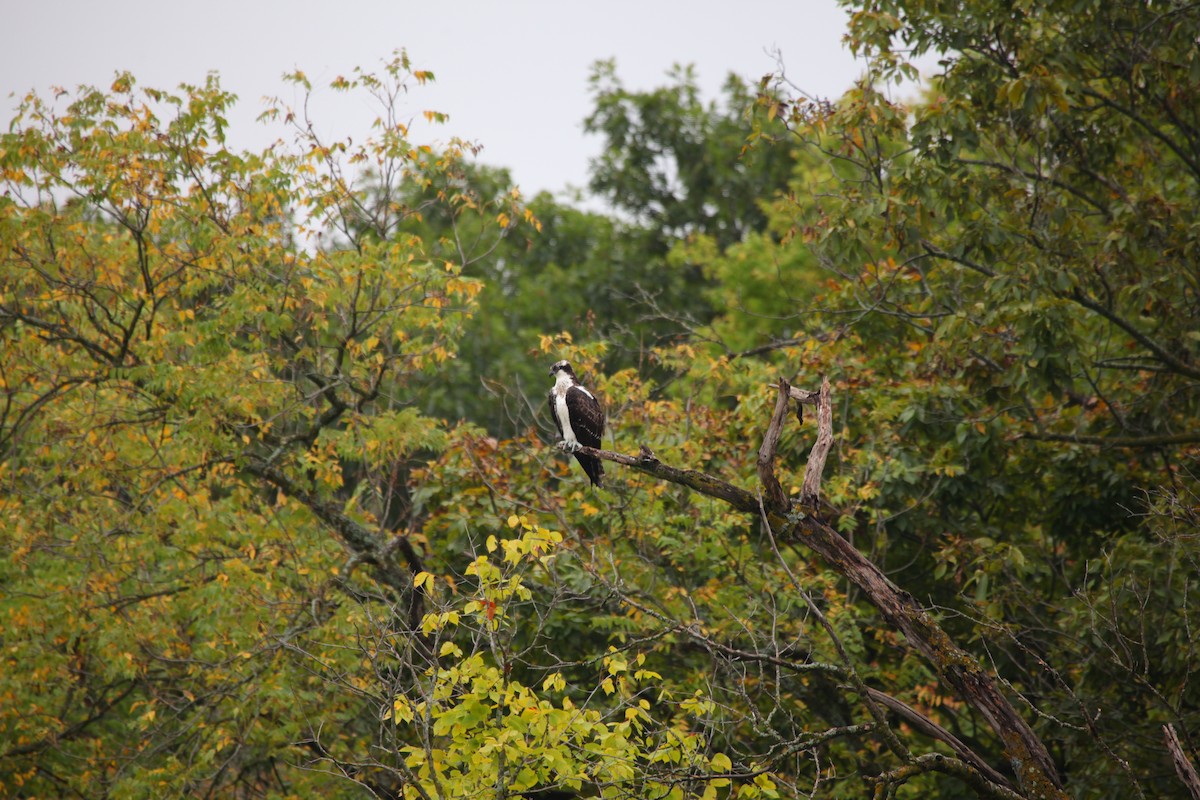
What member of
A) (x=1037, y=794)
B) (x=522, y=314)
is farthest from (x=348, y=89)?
(x=522, y=314)

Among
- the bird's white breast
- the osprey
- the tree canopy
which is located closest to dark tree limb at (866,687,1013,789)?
the tree canopy

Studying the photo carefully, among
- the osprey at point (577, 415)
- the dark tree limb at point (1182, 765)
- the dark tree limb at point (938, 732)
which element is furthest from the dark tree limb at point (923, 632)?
the osprey at point (577, 415)

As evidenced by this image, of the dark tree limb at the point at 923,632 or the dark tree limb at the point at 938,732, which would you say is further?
the dark tree limb at the point at 938,732

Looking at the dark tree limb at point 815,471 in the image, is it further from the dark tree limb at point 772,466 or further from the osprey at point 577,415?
the osprey at point 577,415

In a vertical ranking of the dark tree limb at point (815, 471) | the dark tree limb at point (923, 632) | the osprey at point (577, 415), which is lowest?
the dark tree limb at point (923, 632)

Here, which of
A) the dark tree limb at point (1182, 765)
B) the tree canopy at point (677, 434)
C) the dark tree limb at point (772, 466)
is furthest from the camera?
the tree canopy at point (677, 434)

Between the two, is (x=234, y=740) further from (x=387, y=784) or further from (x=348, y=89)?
(x=348, y=89)

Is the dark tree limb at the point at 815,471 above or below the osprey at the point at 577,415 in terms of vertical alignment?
below

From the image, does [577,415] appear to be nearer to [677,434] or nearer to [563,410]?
[563,410]

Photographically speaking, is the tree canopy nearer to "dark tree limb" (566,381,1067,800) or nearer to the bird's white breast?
the bird's white breast

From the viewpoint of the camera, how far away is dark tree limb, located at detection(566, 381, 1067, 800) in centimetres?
550

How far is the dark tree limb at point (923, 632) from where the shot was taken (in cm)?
550

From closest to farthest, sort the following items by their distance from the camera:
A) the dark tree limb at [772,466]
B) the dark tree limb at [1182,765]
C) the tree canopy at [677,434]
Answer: the dark tree limb at [1182,765]
the dark tree limb at [772,466]
the tree canopy at [677,434]

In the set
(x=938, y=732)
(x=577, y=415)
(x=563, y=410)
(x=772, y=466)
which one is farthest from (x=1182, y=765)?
(x=563, y=410)
